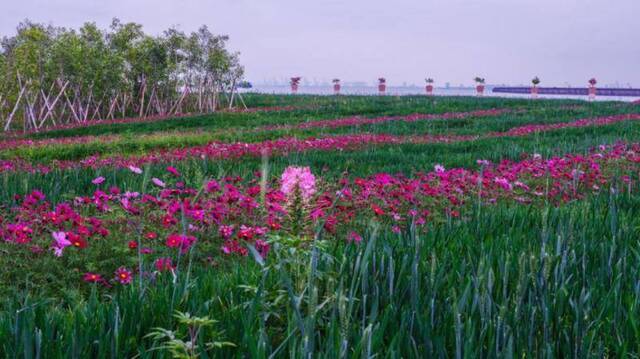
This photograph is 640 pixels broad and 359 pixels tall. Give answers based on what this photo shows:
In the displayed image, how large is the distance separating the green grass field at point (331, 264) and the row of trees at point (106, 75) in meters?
15.8

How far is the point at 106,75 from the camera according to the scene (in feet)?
85.9

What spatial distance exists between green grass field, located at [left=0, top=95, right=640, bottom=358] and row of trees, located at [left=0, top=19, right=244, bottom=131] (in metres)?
15.8

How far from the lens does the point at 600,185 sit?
767 centimetres

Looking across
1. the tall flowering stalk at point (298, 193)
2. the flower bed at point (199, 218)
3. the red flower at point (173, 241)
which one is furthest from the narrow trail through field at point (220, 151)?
the tall flowering stalk at point (298, 193)

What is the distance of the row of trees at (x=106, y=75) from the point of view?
23828 mm

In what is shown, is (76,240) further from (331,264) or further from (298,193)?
(298,193)

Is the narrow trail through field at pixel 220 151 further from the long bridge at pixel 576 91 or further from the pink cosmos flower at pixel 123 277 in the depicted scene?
the long bridge at pixel 576 91

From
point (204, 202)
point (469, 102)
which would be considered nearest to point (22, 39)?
point (469, 102)

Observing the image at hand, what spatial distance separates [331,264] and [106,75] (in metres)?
25.6

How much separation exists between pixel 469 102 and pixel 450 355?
28.4 metres

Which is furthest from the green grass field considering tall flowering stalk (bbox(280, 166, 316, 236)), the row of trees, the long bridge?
the long bridge

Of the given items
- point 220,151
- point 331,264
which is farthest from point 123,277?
point 220,151

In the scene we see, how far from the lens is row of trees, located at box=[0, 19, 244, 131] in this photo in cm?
2383

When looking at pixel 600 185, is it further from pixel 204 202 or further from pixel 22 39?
pixel 22 39
